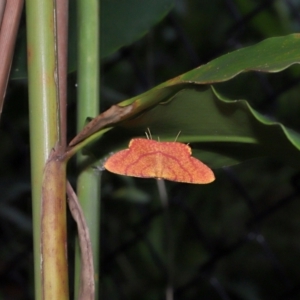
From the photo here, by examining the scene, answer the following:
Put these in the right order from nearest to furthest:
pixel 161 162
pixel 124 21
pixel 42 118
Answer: pixel 42 118
pixel 161 162
pixel 124 21

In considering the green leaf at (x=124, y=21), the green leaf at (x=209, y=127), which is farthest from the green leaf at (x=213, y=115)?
the green leaf at (x=124, y=21)

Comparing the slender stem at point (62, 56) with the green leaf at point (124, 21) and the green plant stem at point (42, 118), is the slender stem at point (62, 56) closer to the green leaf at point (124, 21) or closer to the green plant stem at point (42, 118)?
the green plant stem at point (42, 118)

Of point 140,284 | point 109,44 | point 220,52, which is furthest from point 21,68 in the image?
point 140,284

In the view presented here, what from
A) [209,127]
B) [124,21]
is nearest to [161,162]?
[209,127]

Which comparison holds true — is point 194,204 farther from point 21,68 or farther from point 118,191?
point 21,68

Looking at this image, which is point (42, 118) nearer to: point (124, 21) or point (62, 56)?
point (62, 56)
